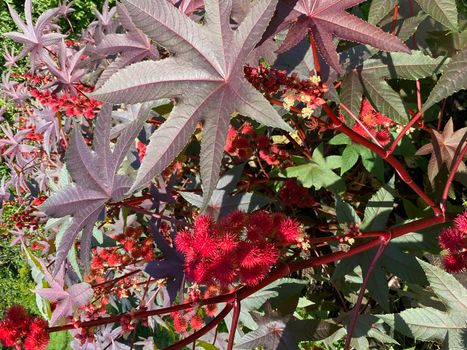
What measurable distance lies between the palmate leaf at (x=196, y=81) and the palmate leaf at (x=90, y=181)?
0.91 feet

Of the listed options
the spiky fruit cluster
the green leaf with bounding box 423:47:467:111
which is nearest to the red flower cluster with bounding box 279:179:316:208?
the spiky fruit cluster

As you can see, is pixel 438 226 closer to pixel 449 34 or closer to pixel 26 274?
pixel 449 34

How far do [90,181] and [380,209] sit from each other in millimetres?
1023

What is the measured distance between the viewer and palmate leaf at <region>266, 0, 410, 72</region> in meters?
1.09

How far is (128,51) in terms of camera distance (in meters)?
1.78

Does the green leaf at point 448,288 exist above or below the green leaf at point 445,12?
below

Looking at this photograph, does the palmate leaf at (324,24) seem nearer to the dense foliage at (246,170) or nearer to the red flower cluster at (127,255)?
the dense foliage at (246,170)

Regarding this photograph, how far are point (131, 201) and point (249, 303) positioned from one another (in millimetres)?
628

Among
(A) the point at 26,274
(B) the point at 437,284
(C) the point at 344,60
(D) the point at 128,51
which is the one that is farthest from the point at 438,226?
(A) the point at 26,274

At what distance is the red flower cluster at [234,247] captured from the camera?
1134 mm

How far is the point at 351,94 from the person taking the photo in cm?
149

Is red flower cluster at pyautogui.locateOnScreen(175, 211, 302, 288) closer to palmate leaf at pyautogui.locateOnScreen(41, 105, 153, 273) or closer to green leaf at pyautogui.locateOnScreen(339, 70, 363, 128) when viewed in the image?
palmate leaf at pyautogui.locateOnScreen(41, 105, 153, 273)

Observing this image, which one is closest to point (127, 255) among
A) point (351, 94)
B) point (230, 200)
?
point (230, 200)

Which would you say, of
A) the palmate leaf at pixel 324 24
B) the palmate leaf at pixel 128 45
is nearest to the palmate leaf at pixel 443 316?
the palmate leaf at pixel 324 24
